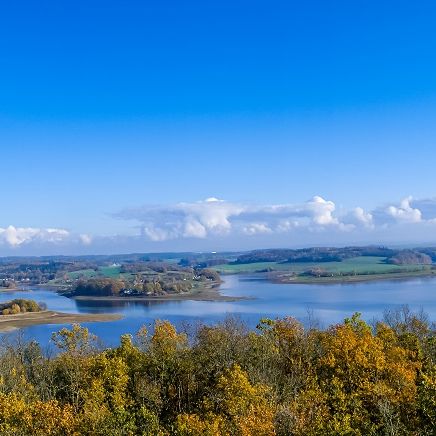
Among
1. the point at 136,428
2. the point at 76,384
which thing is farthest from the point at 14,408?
the point at 76,384

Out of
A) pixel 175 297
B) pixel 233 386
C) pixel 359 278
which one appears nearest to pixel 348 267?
pixel 359 278

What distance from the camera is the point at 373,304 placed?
225ft

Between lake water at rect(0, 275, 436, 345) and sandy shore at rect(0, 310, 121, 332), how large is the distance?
2532 millimetres

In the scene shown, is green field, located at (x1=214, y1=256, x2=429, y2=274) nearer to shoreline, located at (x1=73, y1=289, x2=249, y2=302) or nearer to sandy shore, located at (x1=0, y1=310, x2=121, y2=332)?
shoreline, located at (x1=73, y1=289, x2=249, y2=302)

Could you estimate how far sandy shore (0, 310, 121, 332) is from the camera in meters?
65.9

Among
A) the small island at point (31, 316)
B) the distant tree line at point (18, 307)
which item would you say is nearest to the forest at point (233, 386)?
the small island at point (31, 316)

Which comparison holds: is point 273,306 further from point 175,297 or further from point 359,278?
point 359,278

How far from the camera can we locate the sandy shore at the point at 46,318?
6587 centimetres

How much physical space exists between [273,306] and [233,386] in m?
57.4

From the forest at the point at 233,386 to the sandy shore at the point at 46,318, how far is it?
138 ft

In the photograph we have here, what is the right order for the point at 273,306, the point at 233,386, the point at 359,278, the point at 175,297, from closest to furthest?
the point at 233,386 → the point at 273,306 → the point at 175,297 → the point at 359,278

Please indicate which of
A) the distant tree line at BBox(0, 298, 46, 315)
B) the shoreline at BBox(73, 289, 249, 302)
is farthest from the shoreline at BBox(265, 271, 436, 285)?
the distant tree line at BBox(0, 298, 46, 315)

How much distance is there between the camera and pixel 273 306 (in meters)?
71.9

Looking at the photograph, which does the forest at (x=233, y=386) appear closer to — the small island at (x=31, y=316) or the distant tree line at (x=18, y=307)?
the small island at (x=31, y=316)
